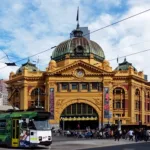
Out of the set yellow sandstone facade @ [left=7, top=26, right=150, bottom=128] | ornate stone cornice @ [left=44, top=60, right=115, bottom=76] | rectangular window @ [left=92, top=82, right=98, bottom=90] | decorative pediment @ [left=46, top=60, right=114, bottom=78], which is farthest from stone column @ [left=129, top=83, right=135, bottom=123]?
rectangular window @ [left=92, top=82, right=98, bottom=90]

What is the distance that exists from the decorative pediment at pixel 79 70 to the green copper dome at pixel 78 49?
590 centimetres

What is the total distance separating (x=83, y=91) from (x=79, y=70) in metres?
4.89

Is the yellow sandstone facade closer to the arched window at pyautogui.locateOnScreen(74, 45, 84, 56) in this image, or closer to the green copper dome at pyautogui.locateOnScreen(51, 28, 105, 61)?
the arched window at pyautogui.locateOnScreen(74, 45, 84, 56)

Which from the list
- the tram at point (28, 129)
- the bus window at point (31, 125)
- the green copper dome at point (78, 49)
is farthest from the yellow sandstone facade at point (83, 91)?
the bus window at point (31, 125)

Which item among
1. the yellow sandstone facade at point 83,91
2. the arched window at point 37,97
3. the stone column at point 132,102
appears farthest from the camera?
the arched window at point 37,97

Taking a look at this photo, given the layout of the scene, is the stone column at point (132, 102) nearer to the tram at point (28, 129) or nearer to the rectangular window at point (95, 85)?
the rectangular window at point (95, 85)

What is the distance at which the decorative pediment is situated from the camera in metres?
89.3

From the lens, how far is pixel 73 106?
295 feet

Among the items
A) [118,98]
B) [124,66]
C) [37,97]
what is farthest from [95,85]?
[124,66]

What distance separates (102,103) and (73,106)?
21.8ft

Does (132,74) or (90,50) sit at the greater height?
(90,50)

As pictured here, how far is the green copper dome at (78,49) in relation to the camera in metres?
96.1

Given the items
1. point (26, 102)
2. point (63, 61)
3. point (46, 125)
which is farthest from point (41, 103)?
point (46, 125)

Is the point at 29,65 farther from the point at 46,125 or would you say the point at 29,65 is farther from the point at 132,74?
the point at 46,125
